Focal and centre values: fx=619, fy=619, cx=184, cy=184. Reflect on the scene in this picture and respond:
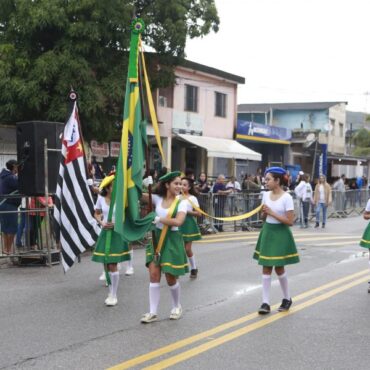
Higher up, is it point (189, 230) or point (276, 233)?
point (276, 233)

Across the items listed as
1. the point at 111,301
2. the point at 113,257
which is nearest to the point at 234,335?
the point at 111,301

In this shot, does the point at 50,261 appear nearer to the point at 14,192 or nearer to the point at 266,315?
the point at 14,192

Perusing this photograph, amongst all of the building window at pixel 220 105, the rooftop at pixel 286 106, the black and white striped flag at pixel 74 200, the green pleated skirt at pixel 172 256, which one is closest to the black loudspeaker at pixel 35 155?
the black and white striped flag at pixel 74 200

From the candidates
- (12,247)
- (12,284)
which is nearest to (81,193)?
(12,284)

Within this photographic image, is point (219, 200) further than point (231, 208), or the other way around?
point (231, 208)

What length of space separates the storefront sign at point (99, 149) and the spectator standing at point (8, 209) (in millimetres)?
11702

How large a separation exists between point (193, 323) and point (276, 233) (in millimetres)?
1491

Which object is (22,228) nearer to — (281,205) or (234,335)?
(281,205)

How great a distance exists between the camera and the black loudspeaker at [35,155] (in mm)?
11383

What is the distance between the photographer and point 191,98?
30250 mm

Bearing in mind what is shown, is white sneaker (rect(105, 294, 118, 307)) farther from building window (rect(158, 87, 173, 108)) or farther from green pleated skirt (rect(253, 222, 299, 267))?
building window (rect(158, 87, 173, 108))

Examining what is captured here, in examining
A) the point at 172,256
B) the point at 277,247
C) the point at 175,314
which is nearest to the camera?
the point at 172,256

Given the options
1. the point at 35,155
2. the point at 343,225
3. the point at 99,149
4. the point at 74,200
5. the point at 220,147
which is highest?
the point at 220,147

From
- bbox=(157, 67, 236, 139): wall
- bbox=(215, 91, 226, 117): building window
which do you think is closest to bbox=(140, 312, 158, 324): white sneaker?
bbox=(157, 67, 236, 139): wall
